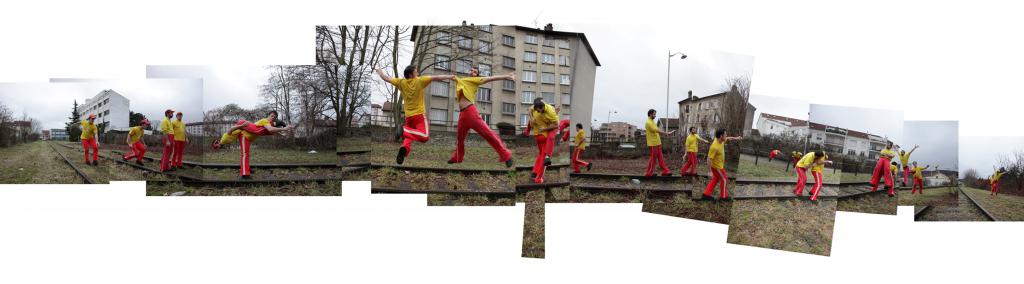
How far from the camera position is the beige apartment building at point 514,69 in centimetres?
716

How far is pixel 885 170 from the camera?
26.2 feet

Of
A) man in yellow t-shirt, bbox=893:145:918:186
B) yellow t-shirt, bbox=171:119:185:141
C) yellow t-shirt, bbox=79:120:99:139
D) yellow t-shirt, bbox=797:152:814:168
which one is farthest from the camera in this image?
yellow t-shirt, bbox=79:120:99:139

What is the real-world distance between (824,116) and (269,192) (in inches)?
282

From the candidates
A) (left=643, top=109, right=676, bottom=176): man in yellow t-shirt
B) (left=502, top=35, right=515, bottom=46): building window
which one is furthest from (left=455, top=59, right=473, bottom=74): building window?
(left=643, top=109, right=676, bottom=176): man in yellow t-shirt

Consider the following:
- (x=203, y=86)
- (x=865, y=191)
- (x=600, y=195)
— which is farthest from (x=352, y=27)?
(x=865, y=191)

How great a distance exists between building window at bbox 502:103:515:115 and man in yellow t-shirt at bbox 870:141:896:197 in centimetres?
481

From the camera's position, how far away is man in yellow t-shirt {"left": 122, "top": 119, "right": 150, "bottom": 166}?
27.2 ft

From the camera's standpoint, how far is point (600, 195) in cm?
743

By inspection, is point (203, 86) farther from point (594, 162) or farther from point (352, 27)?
point (594, 162)

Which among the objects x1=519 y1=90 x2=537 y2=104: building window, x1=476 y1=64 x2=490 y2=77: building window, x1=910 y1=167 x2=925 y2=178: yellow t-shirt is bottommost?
x1=910 y1=167 x2=925 y2=178: yellow t-shirt

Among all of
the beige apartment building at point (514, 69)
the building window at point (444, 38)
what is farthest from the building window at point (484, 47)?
the building window at point (444, 38)

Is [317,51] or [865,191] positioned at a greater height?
[317,51]

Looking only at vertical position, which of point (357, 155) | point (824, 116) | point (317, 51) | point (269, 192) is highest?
point (317, 51)

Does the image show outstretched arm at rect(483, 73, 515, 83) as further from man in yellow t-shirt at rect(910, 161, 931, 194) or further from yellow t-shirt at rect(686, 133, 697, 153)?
man in yellow t-shirt at rect(910, 161, 931, 194)
